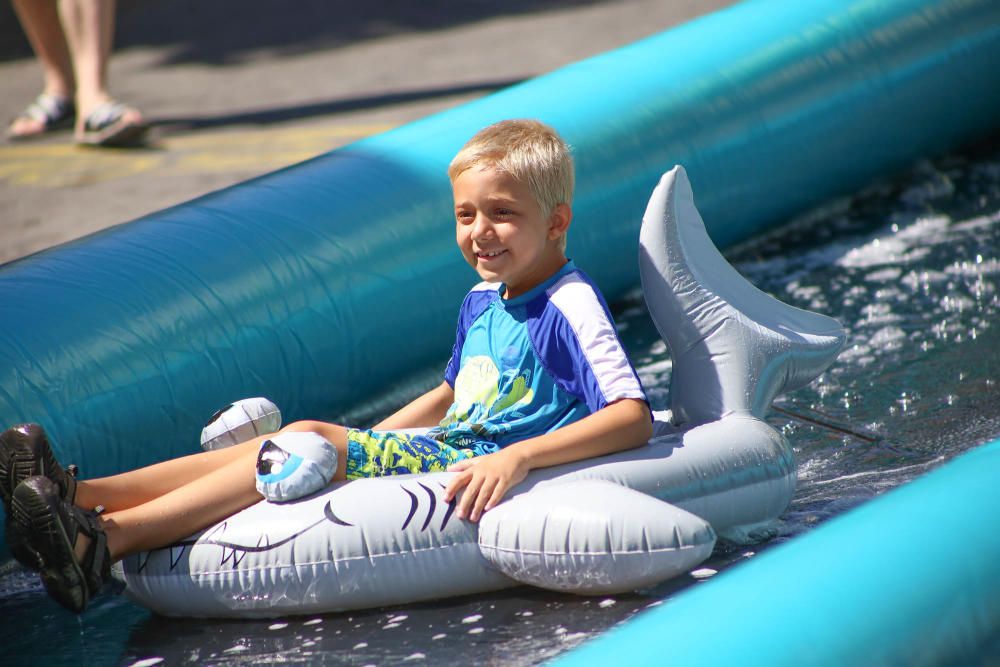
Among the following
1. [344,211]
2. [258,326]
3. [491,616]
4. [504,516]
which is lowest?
[491,616]

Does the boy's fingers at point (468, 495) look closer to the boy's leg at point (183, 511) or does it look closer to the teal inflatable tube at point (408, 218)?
the boy's leg at point (183, 511)

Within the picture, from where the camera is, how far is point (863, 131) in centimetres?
433

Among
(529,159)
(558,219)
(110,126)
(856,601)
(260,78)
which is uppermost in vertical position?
(260,78)

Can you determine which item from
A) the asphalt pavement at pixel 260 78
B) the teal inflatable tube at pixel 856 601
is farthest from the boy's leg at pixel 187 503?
the asphalt pavement at pixel 260 78

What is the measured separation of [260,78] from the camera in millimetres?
6754

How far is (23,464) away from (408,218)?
1418 millimetres

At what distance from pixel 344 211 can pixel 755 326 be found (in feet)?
3.83

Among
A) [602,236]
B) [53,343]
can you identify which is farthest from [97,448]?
[602,236]

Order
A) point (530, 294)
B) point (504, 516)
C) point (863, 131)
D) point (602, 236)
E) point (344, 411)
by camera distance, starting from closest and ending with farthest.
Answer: point (504, 516), point (530, 294), point (344, 411), point (602, 236), point (863, 131)

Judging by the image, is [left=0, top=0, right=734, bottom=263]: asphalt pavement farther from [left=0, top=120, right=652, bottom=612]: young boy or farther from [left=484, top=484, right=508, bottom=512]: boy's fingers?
[left=484, top=484, right=508, bottom=512]: boy's fingers

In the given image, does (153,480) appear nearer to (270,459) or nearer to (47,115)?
(270,459)

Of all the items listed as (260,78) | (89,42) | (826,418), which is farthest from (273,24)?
(826,418)

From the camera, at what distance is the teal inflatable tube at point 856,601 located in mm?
1521

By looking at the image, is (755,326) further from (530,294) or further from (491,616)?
(491,616)
